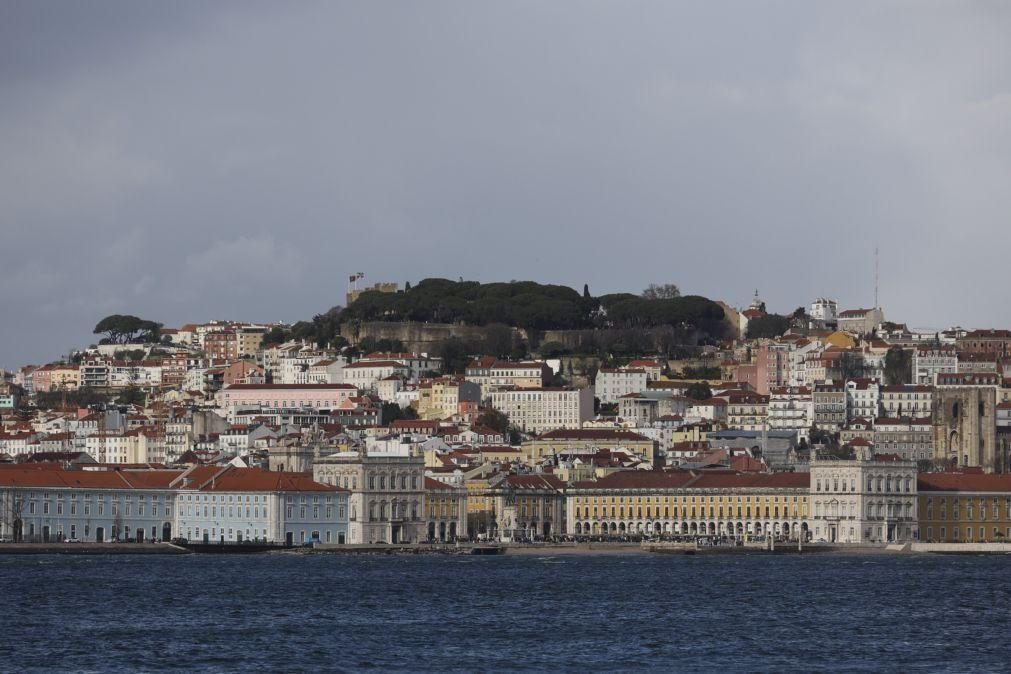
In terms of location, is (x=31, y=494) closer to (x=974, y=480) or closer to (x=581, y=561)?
(x=581, y=561)

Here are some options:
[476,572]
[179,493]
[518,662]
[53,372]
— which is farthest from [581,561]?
[53,372]

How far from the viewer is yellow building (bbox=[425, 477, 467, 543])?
3684 inches

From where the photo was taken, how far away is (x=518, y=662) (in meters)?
45.6

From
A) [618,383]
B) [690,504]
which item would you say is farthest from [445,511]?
[618,383]

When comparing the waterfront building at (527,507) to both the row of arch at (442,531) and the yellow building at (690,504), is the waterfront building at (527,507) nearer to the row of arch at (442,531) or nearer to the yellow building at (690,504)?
the yellow building at (690,504)

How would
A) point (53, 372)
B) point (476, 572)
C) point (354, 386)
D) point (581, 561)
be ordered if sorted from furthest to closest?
point (53, 372) < point (354, 386) < point (581, 561) < point (476, 572)

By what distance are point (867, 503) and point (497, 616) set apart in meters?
39.7

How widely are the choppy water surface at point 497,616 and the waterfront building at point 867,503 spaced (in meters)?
12.7

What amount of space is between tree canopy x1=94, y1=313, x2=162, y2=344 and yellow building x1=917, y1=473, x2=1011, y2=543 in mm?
76940

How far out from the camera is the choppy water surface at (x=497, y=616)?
45844mm

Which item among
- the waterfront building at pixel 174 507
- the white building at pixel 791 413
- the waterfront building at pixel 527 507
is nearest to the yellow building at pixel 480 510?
the waterfront building at pixel 527 507

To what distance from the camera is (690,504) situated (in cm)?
9612

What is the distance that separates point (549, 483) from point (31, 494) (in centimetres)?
2159

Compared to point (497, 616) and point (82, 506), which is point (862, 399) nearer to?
point (82, 506)
